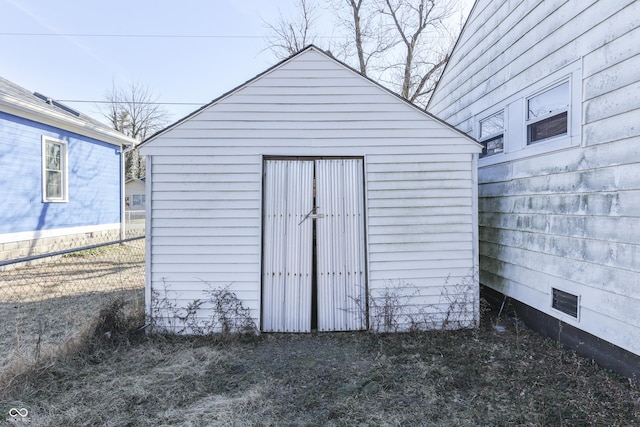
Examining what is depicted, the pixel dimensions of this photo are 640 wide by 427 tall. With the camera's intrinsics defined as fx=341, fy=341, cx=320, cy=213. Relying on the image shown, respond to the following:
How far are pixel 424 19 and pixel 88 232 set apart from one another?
16.6 m

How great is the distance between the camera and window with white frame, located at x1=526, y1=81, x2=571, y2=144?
3787mm

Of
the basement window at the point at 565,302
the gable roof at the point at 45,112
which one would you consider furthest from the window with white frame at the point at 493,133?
the gable roof at the point at 45,112

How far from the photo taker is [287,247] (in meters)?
4.51

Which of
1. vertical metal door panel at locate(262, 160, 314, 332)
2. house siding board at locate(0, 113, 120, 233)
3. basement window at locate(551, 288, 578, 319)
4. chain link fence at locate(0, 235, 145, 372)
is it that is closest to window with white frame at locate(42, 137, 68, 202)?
house siding board at locate(0, 113, 120, 233)

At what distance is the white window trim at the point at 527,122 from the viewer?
11.6 ft

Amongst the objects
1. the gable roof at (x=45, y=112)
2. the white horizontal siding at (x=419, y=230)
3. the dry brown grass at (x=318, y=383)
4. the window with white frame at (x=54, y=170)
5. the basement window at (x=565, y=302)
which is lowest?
the dry brown grass at (x=318, y=383)

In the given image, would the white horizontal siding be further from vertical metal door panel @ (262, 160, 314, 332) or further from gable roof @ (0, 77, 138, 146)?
gable roof @ (0, 77, 138, 146)

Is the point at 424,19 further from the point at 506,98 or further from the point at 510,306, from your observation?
the point at 510,306

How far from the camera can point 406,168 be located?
4543 millimetres

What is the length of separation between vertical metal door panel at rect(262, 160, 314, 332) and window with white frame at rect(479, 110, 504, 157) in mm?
2978

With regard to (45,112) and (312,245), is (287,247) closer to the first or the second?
(312,245)

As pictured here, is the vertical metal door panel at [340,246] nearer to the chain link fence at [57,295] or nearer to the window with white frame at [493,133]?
the window with white frame at [493,133]

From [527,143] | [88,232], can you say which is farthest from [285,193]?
[88,232]

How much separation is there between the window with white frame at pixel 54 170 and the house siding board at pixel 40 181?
0.42 feet
